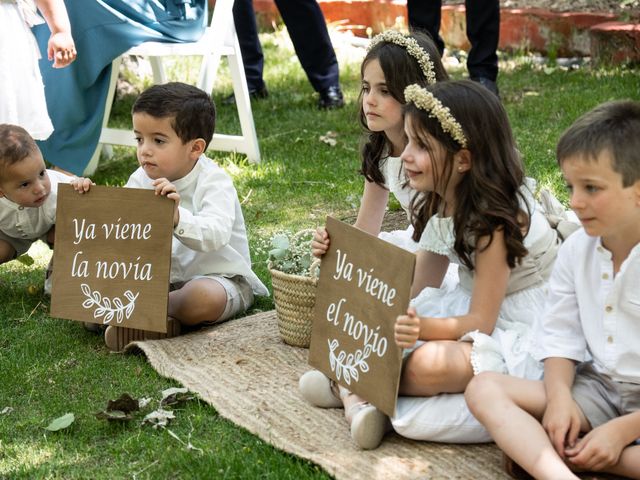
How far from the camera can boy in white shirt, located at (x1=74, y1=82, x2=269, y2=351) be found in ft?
11.3

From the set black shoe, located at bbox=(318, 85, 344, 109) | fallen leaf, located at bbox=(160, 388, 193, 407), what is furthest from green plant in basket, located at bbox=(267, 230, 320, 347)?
black shoe, located at bbox=(318, 85, 344, 109)

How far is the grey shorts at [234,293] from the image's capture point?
3572mm

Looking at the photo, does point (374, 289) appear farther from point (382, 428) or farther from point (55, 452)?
point (55, 452)

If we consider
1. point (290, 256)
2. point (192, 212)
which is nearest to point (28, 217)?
point (192, 212)

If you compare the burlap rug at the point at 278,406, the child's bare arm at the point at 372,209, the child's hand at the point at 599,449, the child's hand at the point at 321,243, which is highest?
the child's hand at the point at 321,243

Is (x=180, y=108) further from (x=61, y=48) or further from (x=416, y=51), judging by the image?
(x=61, y=48)

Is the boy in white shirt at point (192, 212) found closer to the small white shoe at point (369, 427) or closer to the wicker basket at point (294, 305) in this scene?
the wicker basket at point (294, 305)

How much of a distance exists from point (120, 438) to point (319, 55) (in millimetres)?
4044

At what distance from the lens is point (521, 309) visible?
9.34 feet

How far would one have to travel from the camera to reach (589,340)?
8.09 feet

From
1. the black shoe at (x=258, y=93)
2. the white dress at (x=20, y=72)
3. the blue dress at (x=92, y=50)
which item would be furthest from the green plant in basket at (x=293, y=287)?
the black shoe at (x=258, y=93)

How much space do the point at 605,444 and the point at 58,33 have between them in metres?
3.11

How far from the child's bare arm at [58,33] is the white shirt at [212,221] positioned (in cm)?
98

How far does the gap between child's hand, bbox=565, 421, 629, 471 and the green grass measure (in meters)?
0.61
